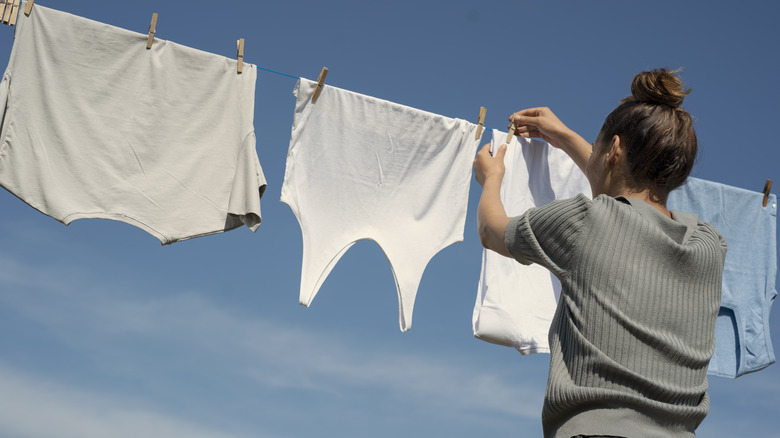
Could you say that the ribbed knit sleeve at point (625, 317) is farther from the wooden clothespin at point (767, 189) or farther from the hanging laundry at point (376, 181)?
the wooden clothespin at point (767, 189)

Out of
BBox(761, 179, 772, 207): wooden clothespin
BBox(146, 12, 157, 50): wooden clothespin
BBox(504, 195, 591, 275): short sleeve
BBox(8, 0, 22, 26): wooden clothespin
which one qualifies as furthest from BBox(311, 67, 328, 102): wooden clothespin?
BBox(761, 179, 772, 207): wooden clothespin

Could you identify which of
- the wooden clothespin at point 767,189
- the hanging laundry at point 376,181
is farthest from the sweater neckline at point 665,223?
the wooden clothespin at point 767,189

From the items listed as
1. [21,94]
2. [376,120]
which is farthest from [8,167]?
[376,120]

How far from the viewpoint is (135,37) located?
3.27 m

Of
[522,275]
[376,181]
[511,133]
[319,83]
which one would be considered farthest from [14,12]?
[522,275]

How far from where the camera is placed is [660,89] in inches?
64.2

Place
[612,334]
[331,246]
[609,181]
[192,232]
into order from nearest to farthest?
[612,334] < [609,181] < [192,232] < [331,246]

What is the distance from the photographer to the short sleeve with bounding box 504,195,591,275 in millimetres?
1472

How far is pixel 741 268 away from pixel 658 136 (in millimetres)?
2838

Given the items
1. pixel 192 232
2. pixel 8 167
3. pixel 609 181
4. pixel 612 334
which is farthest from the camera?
pixel 192 232

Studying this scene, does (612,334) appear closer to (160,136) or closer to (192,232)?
(192,232)

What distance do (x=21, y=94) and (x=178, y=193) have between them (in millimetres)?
740

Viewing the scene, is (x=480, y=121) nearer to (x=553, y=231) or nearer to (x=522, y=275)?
(x=522, y=275)

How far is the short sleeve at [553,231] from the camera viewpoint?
1472mm
